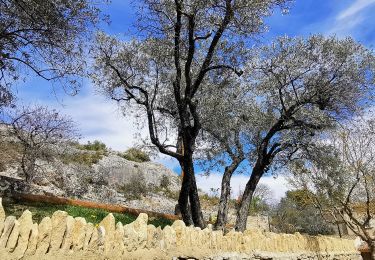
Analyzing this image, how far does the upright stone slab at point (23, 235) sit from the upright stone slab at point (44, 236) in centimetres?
16

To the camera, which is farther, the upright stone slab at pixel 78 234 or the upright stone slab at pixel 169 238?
the upright stone slab at pixel 169 238

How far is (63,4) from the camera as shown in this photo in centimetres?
1073

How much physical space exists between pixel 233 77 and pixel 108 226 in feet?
42.7

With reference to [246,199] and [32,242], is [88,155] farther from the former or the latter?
[32,242]

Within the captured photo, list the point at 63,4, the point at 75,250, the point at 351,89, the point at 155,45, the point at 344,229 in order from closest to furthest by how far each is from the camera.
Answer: the point at 75,250
the point at 63,4
the point at 155,45
the point at 351,89
the point at 344,229

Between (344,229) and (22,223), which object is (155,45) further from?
(344,229)

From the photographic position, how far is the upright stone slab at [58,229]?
482 centimetres

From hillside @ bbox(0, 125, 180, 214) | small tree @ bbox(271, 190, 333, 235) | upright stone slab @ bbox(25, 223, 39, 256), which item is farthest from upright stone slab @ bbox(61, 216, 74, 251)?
small tree @ bbox(271, 190, 333, 235)

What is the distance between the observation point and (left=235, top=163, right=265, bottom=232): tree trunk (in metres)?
17.3

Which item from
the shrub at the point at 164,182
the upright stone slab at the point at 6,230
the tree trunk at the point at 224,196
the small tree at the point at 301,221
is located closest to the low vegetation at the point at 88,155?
the shrub at the point at 164,182

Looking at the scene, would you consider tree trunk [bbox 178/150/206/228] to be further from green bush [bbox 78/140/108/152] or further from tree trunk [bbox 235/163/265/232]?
green bush [bbox 78/140/108/152]

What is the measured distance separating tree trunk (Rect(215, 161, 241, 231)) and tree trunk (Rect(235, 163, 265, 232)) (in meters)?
0.99

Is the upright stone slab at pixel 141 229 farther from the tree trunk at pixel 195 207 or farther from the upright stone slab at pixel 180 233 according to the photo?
the tree trunk at pixel 195 207

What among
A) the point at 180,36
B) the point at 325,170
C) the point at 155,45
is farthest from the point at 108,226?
the point at 325,170
